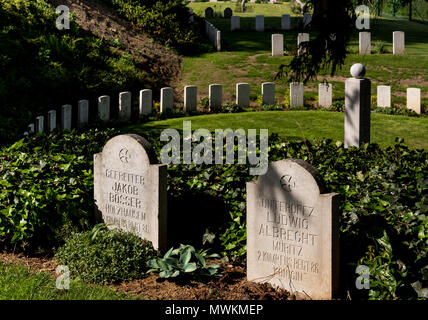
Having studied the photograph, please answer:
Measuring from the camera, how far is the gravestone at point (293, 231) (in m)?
5.81

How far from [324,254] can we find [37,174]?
143 inches

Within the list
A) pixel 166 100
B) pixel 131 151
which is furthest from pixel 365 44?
pixel 131 151

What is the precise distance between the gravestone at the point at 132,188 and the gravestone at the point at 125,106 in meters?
8.75

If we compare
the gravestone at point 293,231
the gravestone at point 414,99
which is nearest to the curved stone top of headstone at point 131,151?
the gravestone at point 293,231

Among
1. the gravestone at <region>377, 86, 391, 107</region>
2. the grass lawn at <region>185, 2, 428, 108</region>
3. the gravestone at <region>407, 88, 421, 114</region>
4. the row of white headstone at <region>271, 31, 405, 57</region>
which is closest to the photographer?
the gravestone at <region>407, 88, 421, 114</region>

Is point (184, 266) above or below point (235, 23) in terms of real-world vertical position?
below

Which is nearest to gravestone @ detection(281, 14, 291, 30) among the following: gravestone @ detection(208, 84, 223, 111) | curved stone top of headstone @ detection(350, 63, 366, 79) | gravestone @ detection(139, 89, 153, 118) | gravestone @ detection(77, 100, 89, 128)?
gravestone @ detection(208, 84, 223, 111)

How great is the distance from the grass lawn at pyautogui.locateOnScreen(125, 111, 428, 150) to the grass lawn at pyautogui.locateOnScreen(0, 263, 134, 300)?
25.5ft

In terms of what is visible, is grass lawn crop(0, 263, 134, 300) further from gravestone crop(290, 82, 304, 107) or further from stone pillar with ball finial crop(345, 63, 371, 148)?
gravestone crop(290, 82, 304, 107)

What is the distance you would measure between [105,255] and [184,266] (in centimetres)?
84

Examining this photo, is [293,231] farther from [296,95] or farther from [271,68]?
[271,68]

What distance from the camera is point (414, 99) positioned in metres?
16.4

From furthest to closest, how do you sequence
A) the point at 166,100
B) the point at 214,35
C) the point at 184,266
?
the point at 214,35
the point at 166,100
the point at 184,266

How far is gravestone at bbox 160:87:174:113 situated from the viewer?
1672 cm
